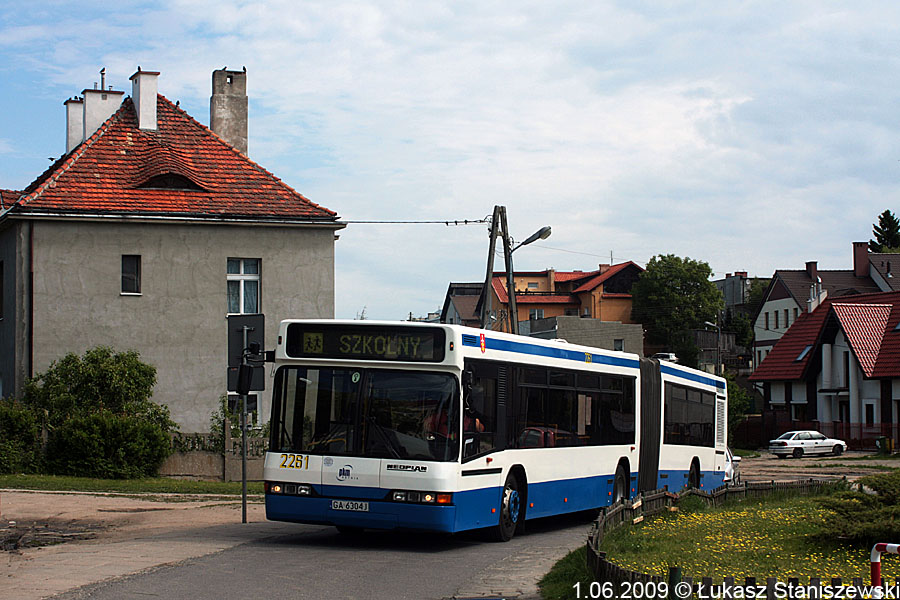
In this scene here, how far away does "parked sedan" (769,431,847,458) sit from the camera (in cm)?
5881

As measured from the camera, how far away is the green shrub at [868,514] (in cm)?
1180

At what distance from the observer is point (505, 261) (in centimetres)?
3475

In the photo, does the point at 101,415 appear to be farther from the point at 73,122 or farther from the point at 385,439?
the point at 385,439

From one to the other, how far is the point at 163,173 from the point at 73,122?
6.78 metres

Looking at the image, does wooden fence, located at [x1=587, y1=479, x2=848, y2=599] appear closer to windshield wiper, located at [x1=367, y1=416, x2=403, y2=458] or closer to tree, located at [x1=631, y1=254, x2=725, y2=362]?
windshield wiper, located at [x1=367, y1=416, x2=403, y2=458]

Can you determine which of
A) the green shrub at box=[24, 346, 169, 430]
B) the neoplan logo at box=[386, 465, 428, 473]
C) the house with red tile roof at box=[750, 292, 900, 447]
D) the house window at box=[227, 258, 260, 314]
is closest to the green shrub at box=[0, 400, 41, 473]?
the green shrub at box=[24, 346, 169, 430]

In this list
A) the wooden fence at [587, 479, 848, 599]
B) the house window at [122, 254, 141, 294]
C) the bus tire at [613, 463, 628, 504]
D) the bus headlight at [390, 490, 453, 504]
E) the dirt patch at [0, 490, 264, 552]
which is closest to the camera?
the wooden fence at [587, 479, 848, 599]

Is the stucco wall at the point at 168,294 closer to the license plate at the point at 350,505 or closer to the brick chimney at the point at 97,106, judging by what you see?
the brick chimney at the point at 97,106

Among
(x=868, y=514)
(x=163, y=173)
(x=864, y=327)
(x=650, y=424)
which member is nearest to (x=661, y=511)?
(x=868, y=514)

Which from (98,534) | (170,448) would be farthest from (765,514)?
(170,448)

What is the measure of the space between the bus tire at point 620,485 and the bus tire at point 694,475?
460 cm

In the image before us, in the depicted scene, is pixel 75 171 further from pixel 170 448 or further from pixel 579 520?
pixel 579 520

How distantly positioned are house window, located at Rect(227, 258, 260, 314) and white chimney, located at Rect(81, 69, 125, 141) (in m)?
6.96

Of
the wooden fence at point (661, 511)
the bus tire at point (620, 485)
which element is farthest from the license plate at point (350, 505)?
the bus tire at point (620, 485)
